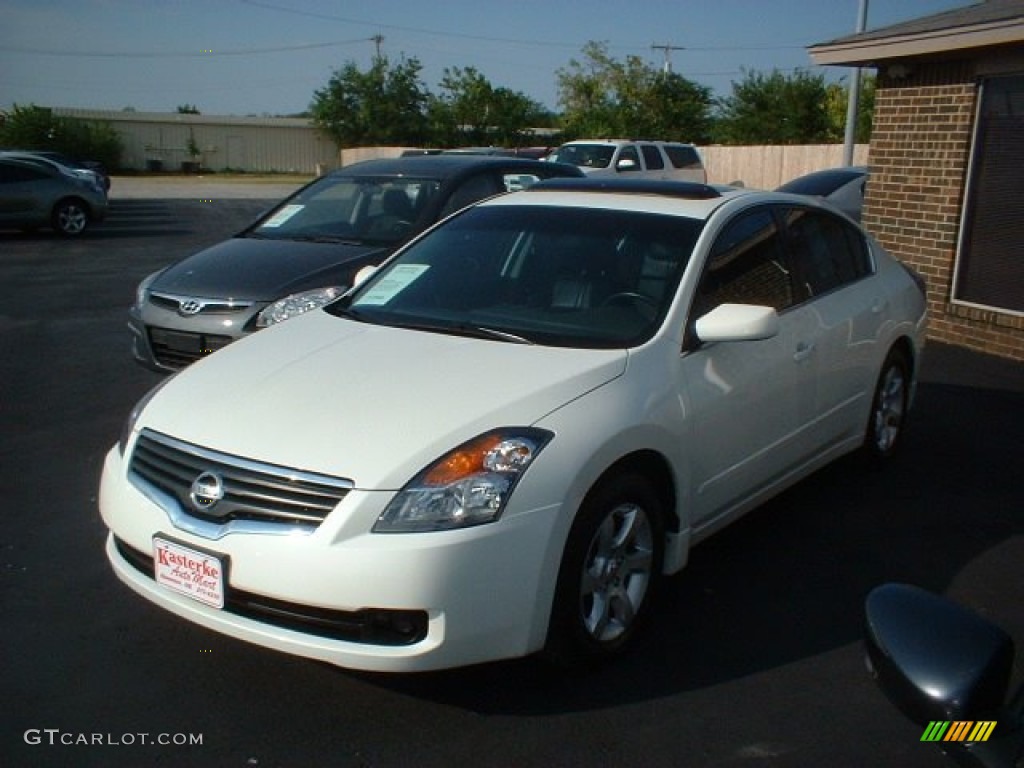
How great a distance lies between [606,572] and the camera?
141 inches

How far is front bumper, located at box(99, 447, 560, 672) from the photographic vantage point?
3.06 meters

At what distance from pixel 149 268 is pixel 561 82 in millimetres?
38597

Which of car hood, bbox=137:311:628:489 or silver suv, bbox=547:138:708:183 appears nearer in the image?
car hood, bbox=137:311:628:489

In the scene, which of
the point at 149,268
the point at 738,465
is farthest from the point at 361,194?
the point at 149,268

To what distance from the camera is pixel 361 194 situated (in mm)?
8266

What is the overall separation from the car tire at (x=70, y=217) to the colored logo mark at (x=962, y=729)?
20.5 m

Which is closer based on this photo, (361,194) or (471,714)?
(471,714)

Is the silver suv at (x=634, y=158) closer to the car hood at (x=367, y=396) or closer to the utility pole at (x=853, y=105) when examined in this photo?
the utility pole at (x=853, y=105)

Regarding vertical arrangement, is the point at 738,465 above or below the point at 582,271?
below

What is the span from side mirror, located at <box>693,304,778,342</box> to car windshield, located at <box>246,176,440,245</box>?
13.4 feet

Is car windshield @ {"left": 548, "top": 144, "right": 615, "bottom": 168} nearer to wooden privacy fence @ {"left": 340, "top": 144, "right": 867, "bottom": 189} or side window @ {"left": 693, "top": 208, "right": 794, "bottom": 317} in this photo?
→ wooden privacy fence @ {"left": 340, "top": 144, "right": 867, "bottom": 189}

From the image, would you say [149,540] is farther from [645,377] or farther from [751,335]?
[751,335]

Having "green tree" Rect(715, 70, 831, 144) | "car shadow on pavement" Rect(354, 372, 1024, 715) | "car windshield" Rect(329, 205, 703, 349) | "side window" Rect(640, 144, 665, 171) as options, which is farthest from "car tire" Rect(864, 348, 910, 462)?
"green tree" Rect(715, 70, 831, 144)

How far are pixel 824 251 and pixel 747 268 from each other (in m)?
0.94
